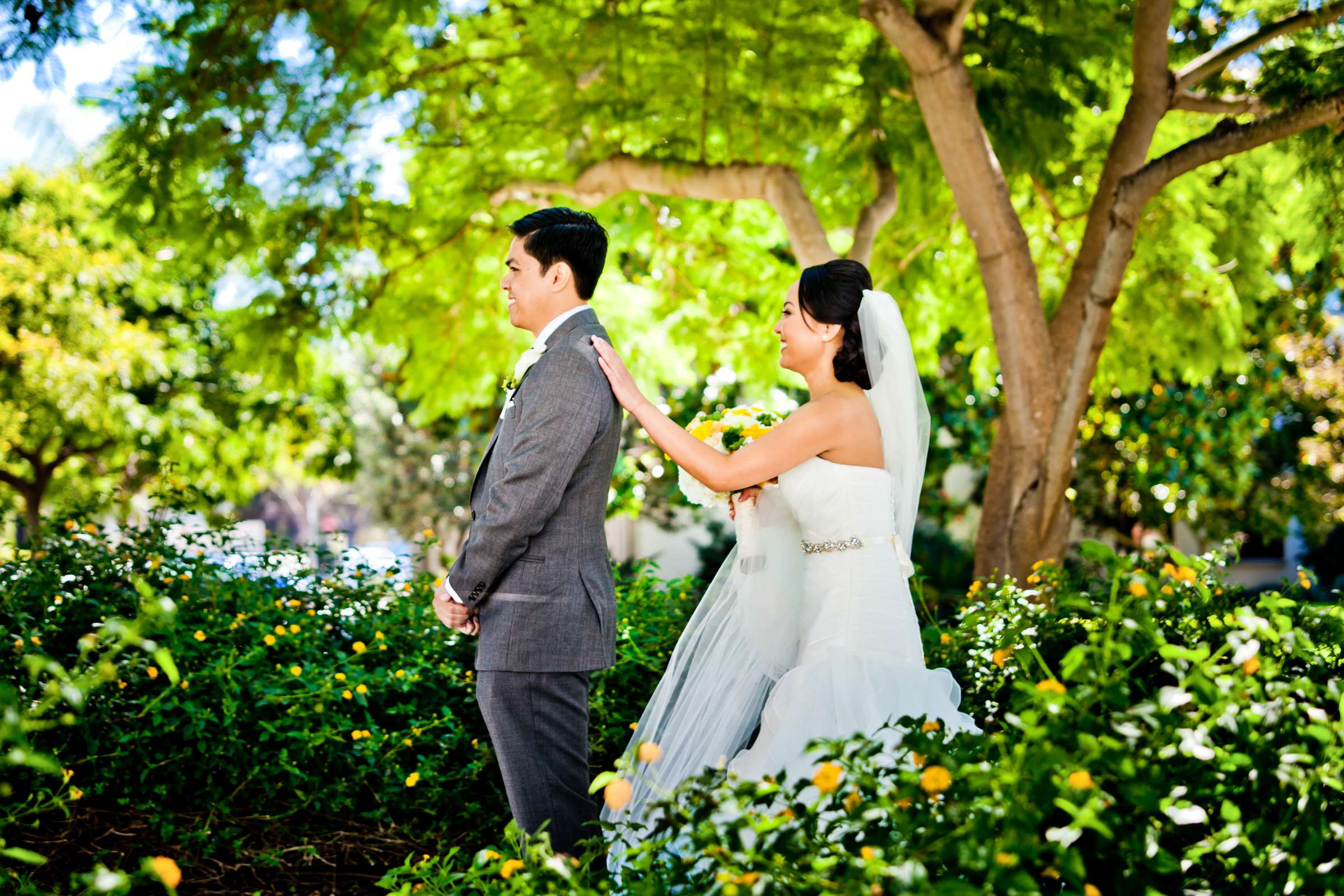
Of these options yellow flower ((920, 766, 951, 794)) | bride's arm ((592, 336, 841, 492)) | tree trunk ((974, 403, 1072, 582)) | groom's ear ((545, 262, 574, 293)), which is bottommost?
yellow flower ((920, 766, 951, 794))

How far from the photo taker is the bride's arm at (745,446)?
3170 millimetres

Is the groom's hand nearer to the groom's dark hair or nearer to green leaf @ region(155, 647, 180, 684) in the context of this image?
the groom's dark hair

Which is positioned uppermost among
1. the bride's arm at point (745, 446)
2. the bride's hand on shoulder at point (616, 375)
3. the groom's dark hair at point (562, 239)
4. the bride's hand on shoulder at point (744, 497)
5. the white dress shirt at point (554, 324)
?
the groom's dark hair at point (562, 239)

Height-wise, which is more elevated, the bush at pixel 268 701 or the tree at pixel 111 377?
the tree at pixel 111 377

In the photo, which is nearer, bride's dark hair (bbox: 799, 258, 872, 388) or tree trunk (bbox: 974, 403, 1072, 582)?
bride's dark hair (bbox: 799, 258, 872, 388)

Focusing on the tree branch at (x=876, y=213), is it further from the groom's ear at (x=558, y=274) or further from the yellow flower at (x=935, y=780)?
the yellow flower at (x=935, y=780)

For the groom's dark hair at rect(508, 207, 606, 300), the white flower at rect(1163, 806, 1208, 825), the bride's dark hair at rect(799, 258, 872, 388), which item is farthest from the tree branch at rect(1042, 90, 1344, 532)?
the white flower at rect(1163, 806, 1208, 825)

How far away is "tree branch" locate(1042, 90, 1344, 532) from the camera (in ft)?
17.9

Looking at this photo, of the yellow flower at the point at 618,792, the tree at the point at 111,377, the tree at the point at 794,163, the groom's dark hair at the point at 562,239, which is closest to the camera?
the yellow flower at the point at 618,792

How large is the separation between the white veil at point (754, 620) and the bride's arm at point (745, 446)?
28 cm

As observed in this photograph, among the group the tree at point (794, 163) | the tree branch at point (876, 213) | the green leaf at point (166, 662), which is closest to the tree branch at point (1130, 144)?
the tree at point (794, 163)

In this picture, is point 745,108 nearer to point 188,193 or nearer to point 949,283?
point 949,283

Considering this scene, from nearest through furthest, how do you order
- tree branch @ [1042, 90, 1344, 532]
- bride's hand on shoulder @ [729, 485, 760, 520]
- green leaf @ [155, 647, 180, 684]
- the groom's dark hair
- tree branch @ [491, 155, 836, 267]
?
green leaf @ [155, 647, 180, 684] → the groom's dark hair → bride's hand on shoulder @ [729, 485, 760, 520] → tree branch @ [1042, 90, 1344, 532] → tree branch @ [491, 155, 836, 267]

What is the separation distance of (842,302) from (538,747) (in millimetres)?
1620
